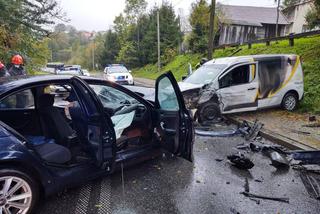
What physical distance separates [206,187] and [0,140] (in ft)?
8.81

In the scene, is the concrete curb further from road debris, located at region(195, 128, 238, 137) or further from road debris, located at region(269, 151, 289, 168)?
road debris, located at region(269, 151, 289, 168)

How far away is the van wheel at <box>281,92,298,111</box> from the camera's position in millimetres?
8336

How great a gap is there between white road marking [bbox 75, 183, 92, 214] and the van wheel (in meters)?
6.87

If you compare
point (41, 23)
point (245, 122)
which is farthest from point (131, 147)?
point (41, 23)

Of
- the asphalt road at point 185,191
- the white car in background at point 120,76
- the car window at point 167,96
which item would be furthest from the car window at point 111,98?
the white car in background at point 120,76

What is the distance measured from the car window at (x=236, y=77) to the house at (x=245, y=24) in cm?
2113

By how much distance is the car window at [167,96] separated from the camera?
4.06 meters

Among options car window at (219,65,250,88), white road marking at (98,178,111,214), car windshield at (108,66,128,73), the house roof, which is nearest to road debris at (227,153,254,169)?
white road marking at (98,178,111,214)

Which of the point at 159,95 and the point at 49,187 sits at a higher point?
the point at 159,95

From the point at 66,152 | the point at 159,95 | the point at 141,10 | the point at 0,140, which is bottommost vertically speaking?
the point at 66,152

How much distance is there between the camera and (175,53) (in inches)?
1250

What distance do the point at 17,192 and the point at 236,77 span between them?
636 cm

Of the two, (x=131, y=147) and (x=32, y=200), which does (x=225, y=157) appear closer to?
(x=131, y=147)

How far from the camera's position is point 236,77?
766 centimetres
